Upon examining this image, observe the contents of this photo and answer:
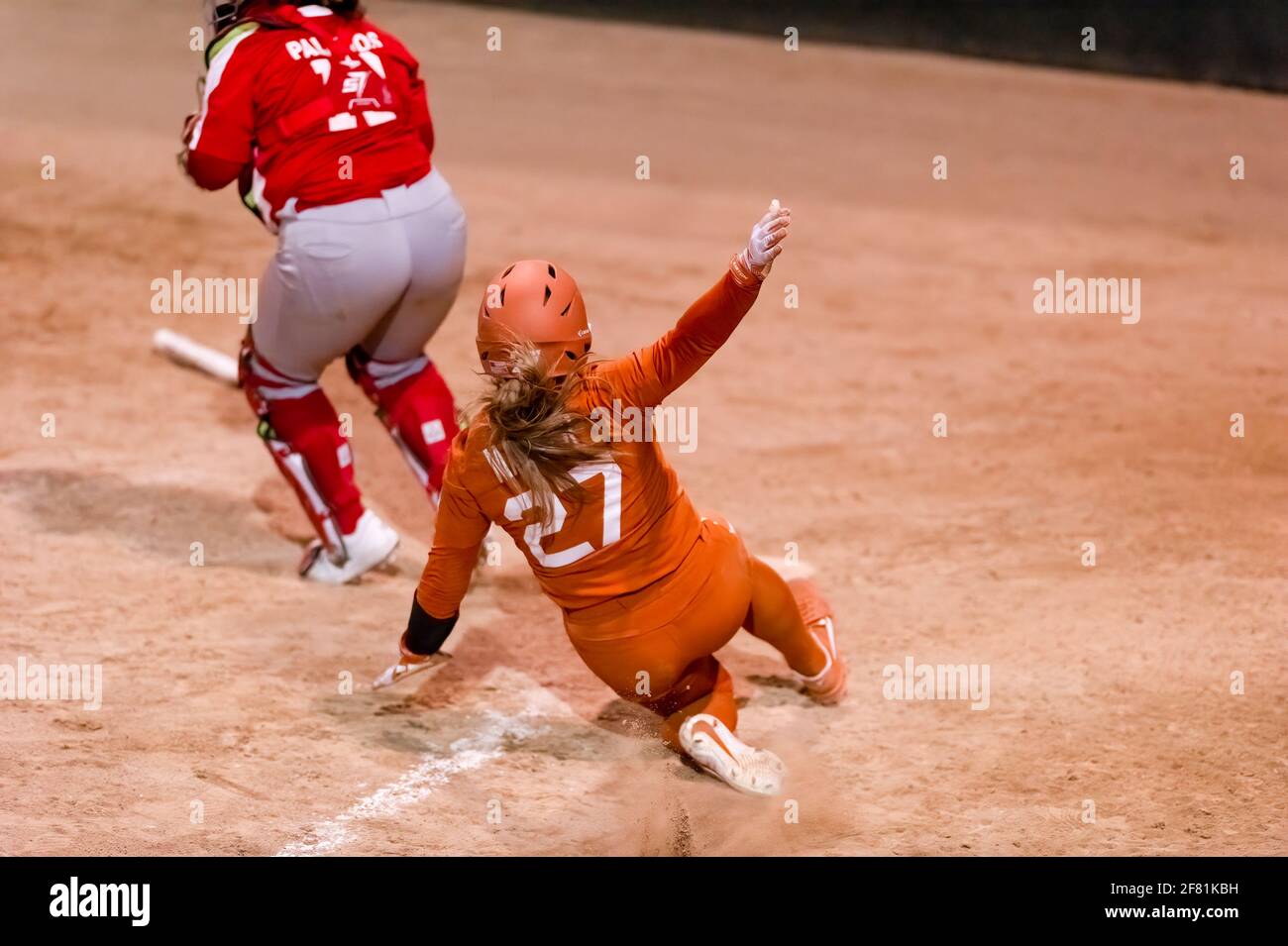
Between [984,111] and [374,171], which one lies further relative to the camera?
[984,111]

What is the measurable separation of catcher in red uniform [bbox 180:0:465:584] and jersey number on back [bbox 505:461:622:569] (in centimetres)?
121

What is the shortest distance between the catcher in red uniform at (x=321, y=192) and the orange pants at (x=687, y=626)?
1.32 metres

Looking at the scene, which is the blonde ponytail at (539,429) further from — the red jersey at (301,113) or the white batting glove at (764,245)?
the red jersey at (301,113)

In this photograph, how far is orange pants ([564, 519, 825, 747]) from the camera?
152 inches

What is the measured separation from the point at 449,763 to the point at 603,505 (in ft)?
2.85

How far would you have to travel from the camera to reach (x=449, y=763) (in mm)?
4043

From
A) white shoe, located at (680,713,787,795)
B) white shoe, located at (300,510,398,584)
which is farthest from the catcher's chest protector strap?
white shoe, located at (680,713,787,795)

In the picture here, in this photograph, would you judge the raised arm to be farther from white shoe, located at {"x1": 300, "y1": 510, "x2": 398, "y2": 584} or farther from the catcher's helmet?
white shoe, located at {"x1": 300, "y1": 510, "x2": 398, "y2": 584}

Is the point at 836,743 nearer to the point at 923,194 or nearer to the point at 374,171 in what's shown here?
the point at 374,171

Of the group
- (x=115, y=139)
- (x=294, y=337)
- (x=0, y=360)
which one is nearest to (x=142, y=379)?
(x=0, y=360)

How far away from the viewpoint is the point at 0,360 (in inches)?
254

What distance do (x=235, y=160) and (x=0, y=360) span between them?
8.38 ft

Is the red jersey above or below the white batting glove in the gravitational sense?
above

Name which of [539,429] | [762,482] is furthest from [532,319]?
[762,482]
